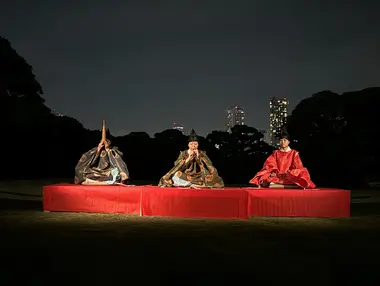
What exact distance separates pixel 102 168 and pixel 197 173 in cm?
206

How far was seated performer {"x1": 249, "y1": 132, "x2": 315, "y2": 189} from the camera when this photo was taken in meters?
9.13

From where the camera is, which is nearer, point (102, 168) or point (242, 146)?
point (102, 168)

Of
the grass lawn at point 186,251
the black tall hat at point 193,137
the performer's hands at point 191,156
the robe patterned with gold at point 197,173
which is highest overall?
the black tall hat at point 193,137

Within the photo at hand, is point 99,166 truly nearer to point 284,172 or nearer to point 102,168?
point 102,168

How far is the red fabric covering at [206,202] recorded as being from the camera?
27.2 feet

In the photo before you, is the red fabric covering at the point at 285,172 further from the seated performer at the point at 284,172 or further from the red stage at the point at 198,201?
the red stage at the point at 198,201

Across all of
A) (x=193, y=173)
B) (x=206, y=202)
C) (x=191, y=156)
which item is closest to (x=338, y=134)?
(x=191, y=156)

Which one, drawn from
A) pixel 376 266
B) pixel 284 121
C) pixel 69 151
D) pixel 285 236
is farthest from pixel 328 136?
pixel 376 266

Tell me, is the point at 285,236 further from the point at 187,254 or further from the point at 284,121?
the point at 284,121

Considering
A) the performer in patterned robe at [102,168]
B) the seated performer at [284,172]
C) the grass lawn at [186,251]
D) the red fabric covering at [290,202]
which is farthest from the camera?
the performer in patterned robe at [102,168]

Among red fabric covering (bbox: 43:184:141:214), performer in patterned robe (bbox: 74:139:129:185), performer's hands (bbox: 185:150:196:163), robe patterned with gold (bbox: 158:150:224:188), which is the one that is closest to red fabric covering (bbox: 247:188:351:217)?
robe patterned with gold (bbox: 158:150:224:188)

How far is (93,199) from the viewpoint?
896 cm

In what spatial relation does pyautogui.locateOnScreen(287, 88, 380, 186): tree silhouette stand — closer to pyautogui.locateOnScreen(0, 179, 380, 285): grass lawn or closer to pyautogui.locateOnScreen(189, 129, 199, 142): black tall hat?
pyautogui.locateOnScreen(189, 129, 199, 142): black tall hat

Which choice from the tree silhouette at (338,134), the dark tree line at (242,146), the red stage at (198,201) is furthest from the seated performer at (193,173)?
the tree silhouette at (338,134)
